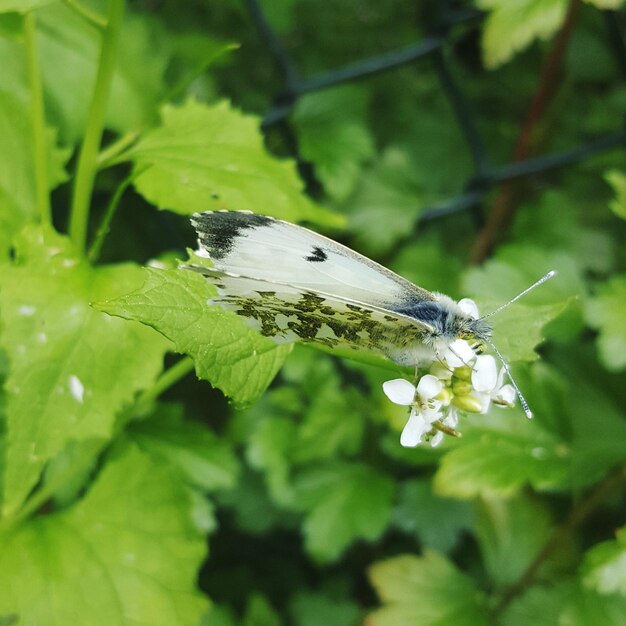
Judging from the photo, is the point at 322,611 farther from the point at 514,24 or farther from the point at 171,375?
the point at 514,24

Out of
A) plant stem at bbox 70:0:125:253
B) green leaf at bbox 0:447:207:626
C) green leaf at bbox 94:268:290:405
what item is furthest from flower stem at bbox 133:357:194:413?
green leaf at bbox 94:268:290:405

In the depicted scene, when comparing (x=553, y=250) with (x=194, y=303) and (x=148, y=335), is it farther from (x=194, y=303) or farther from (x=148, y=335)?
(x=194, y=303)

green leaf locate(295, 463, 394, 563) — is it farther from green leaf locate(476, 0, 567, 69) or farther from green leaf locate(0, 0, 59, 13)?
green leaf locate(0, 0, 59, 13)

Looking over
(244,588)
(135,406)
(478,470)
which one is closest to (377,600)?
(244,588)

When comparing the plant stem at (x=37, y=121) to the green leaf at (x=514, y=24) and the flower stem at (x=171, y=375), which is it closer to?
the flower stem at (x=171, y=375)

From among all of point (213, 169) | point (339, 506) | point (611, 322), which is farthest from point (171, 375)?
point (611, 322)

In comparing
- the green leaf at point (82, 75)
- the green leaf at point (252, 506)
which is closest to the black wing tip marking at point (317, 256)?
the green leaf at point (82, 75)
